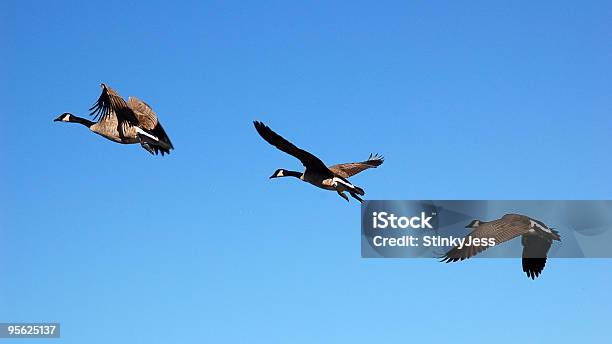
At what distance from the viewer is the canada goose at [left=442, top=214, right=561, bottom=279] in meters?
14.0

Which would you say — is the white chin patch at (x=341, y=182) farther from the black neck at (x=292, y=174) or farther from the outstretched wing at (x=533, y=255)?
the outstretched wing at (x=533, y=255)

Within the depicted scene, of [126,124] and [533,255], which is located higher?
[126,124]

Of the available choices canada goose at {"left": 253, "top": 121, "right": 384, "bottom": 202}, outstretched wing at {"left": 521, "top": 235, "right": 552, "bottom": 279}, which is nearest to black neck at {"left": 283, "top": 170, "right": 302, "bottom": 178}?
canada goose at {"left": 253, "top": 121, "right": 384, "bottom": 202}

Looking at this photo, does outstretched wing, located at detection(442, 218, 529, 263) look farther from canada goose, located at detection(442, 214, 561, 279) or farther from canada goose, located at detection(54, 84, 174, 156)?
canada goose, located at detection(54, 84, 174, 156)

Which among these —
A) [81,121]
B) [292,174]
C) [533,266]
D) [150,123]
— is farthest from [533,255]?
[81,121]

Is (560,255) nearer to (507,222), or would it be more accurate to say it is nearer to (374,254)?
(507,222)

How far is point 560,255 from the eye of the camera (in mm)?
14281

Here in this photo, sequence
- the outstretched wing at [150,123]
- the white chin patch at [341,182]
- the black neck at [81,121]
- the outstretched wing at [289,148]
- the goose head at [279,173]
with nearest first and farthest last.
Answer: the outstretched wing at [289,148] < the white chin patch at [341,182] < the goose head at [279,173] < the outstretched wing at [150,123] < the black neck at [81,121]

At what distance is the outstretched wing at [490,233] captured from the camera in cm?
1400

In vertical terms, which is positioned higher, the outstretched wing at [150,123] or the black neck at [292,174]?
the outstretched wing at [150,123]

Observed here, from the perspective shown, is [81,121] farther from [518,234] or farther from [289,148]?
[518,234]

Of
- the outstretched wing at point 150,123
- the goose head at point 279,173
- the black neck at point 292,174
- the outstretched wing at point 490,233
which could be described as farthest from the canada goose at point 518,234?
the outstretched wing at point 150,123

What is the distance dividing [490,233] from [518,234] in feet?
1.71

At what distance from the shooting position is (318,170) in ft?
46.2
